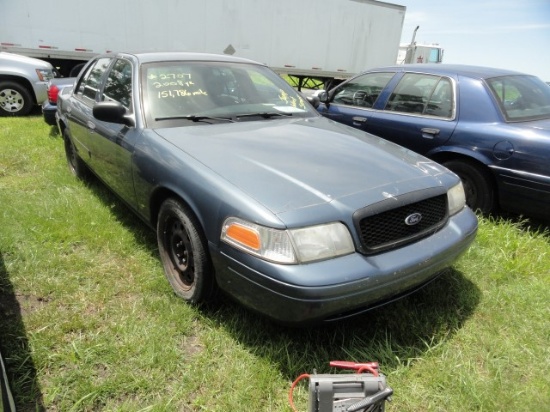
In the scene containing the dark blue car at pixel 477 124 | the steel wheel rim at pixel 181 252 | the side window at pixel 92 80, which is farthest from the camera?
the side window at pixel 92 80

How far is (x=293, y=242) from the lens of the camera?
196cm

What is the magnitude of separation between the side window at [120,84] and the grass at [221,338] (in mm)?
1111

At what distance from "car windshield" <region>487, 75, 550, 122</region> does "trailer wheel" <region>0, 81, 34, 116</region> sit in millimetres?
8166

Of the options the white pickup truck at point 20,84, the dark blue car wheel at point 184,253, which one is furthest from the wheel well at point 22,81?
the dark blue car wheel at point 184,253

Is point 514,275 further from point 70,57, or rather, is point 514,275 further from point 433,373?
point 70,57

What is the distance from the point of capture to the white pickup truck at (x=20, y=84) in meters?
8.09

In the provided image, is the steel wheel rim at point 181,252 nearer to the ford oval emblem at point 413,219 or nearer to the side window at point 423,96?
the ford oval emblem at point 413,219

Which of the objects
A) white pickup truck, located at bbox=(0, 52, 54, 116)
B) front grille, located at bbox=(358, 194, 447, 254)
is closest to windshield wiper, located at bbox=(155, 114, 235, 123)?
front grille, located at bbox=(358, 194, 447, 254)

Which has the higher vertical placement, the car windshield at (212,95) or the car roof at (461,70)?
the car roof at (461,70)

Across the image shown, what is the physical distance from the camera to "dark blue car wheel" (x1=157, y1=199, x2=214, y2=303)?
93.0 inches

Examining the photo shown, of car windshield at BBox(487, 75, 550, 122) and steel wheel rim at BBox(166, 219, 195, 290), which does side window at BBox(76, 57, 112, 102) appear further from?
car windshield at BBox(487, 75, 550, 122)

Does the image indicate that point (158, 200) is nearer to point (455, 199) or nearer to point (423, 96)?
point (455, 199)

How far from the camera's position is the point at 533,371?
2.22m

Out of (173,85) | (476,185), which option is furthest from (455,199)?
(173,85)
